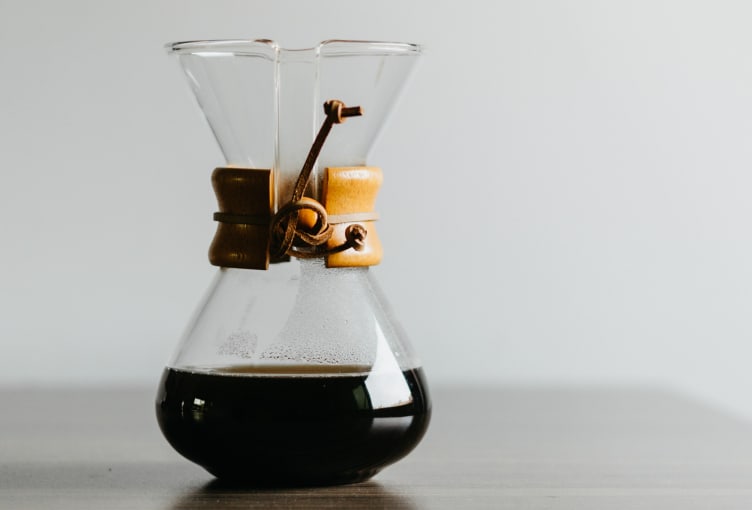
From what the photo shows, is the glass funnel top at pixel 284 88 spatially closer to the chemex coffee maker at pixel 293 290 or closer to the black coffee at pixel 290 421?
the chemex coffee maker at pixel 293 290

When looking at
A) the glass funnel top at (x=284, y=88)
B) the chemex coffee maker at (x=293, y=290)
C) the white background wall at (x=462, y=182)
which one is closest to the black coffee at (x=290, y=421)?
the chemex coffee maker at (x=293, y=290)

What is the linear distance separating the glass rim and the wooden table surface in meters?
0.25

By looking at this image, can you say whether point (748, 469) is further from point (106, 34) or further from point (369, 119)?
point (106, 34)

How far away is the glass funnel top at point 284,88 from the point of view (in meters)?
0.64

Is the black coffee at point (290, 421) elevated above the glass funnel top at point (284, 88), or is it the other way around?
the glass funnel top at point (284, 88)

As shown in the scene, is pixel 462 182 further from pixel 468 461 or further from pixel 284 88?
pixel 284 88

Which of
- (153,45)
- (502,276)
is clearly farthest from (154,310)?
(502,276)

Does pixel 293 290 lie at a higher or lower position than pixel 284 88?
lower

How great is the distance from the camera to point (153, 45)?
53.1 inches

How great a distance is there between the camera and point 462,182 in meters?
1.39

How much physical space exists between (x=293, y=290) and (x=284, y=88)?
11 centimetres

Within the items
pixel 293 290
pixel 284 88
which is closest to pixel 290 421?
pixel 293 290

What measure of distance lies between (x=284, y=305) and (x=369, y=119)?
12 centimetres

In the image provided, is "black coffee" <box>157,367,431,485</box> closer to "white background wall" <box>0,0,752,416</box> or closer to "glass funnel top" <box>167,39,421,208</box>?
"glass funnel top" <box>167,39,421,208</box>
